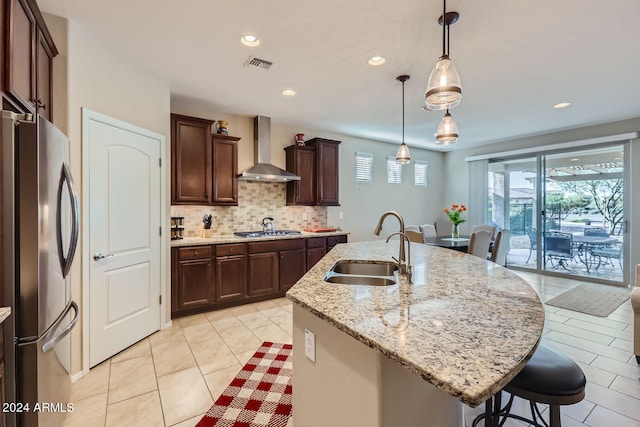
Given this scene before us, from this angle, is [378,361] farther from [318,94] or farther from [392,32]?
[318,94]

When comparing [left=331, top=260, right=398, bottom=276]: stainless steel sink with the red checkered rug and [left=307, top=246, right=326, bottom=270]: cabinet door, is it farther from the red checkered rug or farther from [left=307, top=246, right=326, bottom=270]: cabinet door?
[left=307, top=246, right=326, bottom=270]: cabinet door

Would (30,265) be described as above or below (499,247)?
above

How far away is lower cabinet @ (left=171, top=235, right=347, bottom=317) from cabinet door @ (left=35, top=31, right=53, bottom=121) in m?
1.77

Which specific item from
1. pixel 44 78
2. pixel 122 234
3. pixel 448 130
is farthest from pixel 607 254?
pixel 44 78

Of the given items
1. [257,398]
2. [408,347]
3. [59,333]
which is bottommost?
[257,398]

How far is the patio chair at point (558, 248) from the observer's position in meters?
5.41

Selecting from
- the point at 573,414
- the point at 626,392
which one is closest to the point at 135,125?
the point at 573,414

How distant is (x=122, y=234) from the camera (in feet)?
8.80

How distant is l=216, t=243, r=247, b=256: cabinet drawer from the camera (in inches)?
146

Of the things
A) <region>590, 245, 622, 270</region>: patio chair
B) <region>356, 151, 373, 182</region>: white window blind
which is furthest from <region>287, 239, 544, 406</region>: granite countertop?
<region>590, 245, 622, 270</region>: patio chair

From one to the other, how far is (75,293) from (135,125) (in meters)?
1.54

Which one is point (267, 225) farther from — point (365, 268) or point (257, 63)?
point (365, 268)

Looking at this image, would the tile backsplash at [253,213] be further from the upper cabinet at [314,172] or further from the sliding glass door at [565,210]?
the sliding glass door at [565,210]

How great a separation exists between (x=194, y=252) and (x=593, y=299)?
5437 millimetres
